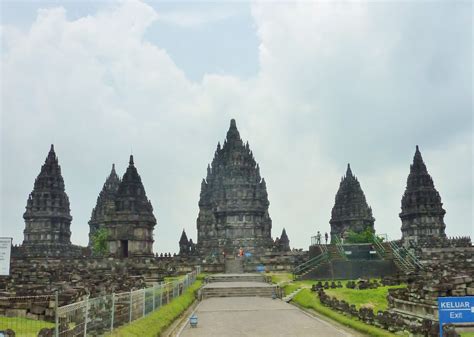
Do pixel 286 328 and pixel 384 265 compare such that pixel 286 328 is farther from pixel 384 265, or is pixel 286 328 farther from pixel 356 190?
pixel 356 190

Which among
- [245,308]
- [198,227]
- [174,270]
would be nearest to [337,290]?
[245,308]

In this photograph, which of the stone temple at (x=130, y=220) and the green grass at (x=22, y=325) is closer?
the green grass at (x=22, y=325)

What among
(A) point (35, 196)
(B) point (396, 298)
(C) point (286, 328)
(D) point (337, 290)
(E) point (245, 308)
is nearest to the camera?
(C) point (286, 328)

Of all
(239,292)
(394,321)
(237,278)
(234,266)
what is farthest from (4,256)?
(234,266)

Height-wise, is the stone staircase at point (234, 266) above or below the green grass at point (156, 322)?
above

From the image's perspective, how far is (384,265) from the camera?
40.5 metres

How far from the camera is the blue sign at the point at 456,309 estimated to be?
11914mm

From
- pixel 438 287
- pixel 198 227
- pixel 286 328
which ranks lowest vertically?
pixel 286 328

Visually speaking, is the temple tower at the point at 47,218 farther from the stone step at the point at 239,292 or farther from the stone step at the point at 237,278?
the stone step at the point at 239,292

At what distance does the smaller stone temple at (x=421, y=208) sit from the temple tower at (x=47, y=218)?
57.5 m

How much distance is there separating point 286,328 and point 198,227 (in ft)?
255

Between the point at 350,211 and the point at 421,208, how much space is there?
48.7 ft

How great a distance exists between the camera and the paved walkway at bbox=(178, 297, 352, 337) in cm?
1809

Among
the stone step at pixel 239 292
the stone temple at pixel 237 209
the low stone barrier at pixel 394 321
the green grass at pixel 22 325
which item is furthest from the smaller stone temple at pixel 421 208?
the green grass at pixel 22 325
